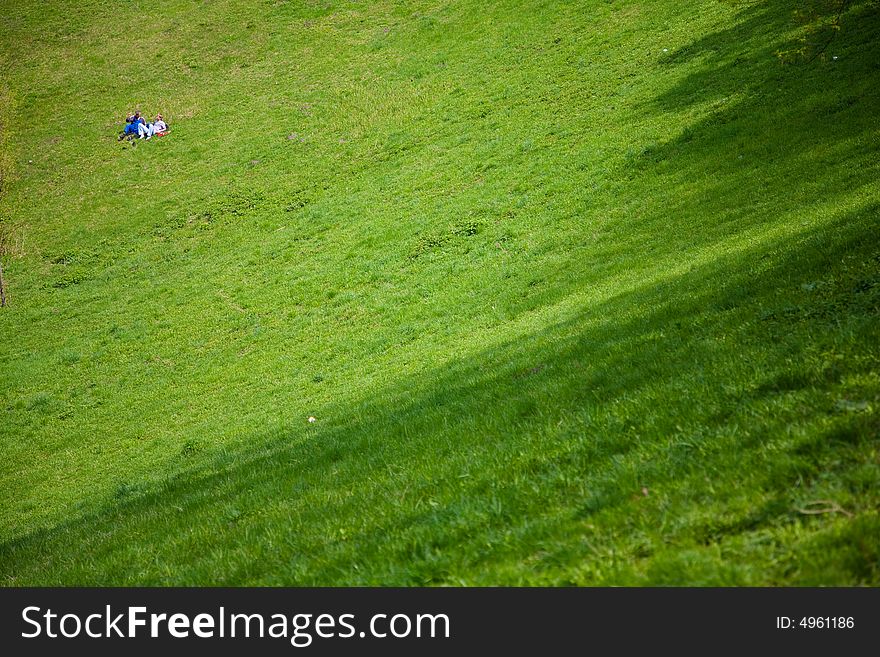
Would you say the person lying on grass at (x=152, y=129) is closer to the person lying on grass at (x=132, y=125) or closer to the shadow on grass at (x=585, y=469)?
the person lying on grass at (x=132, y=125)

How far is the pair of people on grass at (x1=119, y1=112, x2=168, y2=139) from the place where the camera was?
167ft

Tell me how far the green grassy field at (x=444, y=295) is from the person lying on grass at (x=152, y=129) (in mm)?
1928

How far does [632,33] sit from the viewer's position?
42688 mm

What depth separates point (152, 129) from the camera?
2025 inches

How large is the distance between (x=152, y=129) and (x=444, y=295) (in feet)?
135

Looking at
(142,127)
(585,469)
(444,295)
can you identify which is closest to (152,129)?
(142,127)

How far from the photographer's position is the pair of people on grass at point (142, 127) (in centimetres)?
5088

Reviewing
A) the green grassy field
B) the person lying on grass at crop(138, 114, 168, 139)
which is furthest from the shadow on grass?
the person lying on grass at crop(138, 114, 168, 139)

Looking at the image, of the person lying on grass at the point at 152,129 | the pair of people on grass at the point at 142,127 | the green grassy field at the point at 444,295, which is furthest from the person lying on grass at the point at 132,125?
the green grassy field at the point at 444,295

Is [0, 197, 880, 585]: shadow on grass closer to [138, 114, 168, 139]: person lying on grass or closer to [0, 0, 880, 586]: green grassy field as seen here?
[0, 0, 880, 586]: green grassy field

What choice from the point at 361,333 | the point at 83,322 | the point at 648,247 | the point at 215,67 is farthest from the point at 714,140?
the point at 215,67

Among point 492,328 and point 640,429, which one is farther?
point 492,328

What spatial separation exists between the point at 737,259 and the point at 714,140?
49.3 ft
